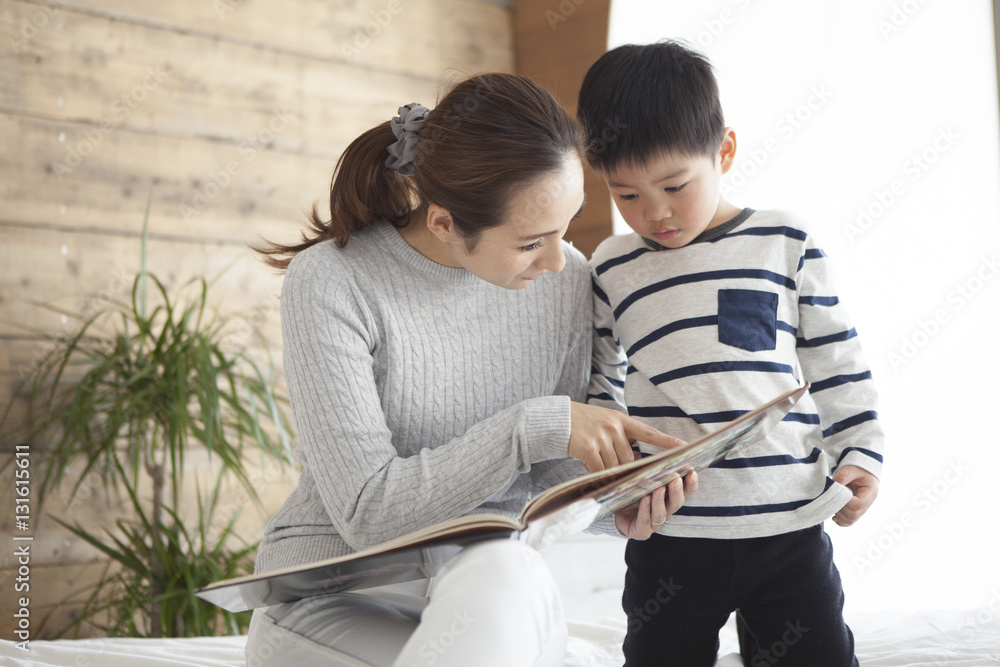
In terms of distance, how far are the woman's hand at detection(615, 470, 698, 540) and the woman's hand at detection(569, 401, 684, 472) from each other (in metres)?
0.05

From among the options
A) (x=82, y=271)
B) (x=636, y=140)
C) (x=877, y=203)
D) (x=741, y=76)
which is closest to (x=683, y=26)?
(x=741, y=76)

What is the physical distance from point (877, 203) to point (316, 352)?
63.0 inches

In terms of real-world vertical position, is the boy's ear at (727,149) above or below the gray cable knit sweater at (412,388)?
above

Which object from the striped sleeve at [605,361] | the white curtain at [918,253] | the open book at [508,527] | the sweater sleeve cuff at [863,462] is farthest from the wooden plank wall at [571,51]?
the open book at [508,527]

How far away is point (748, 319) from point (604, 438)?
299mm

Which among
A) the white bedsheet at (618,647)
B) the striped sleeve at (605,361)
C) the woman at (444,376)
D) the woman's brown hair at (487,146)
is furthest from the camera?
the striped sleeve at (605,361)

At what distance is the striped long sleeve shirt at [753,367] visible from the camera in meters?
1.08

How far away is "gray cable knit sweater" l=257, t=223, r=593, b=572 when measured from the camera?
100cm

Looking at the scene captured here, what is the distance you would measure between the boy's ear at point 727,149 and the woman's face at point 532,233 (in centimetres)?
23

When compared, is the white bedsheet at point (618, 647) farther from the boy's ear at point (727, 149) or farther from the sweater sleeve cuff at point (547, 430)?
the boy's ear at point (727, 149)

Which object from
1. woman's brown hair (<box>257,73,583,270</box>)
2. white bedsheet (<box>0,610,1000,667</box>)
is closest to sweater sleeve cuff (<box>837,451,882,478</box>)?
white bedsheet (<box>0,610,1000,667</box>)

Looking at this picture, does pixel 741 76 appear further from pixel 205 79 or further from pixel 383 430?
pixel 383 430

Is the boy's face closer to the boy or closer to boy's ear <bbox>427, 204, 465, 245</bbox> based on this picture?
the boy

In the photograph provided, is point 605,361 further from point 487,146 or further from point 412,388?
point 487,146
